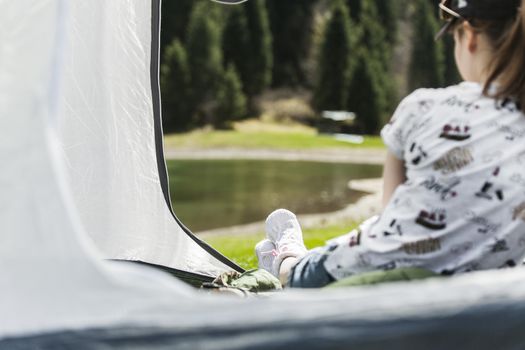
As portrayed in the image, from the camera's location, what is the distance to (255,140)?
20.1m

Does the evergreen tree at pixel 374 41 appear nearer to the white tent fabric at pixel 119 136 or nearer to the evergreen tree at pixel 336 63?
the evergreen tree at pixel 336 63

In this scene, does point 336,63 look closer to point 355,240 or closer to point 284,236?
point 284,236

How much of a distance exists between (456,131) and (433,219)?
16 cm

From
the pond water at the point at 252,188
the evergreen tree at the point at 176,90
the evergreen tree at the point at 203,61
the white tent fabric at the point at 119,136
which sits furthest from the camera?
the evergreen tree at the point at 203,61

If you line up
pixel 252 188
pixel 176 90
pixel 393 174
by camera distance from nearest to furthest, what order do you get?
1. pixel 393 174
2. pixel 252 188
3. pixel 176 90

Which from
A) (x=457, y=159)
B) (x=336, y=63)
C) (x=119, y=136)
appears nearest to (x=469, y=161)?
(x=457, y=159)

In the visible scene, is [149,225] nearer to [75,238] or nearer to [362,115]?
[75,238]

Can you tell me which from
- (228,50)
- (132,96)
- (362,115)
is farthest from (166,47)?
(132,96)

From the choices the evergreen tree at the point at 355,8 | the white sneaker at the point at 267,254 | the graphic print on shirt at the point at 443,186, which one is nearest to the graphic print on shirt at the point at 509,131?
the graphic print on shirt at the point at 443,186

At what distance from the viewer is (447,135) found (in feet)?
4.67

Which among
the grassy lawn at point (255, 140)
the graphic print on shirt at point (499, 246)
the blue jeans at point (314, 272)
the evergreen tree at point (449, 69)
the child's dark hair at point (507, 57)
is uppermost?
the child's dark hair at point (507, 57)

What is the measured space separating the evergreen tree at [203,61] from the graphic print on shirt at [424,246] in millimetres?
21242

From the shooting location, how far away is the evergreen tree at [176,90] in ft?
72.3

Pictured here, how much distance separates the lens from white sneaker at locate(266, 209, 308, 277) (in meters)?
2.06
